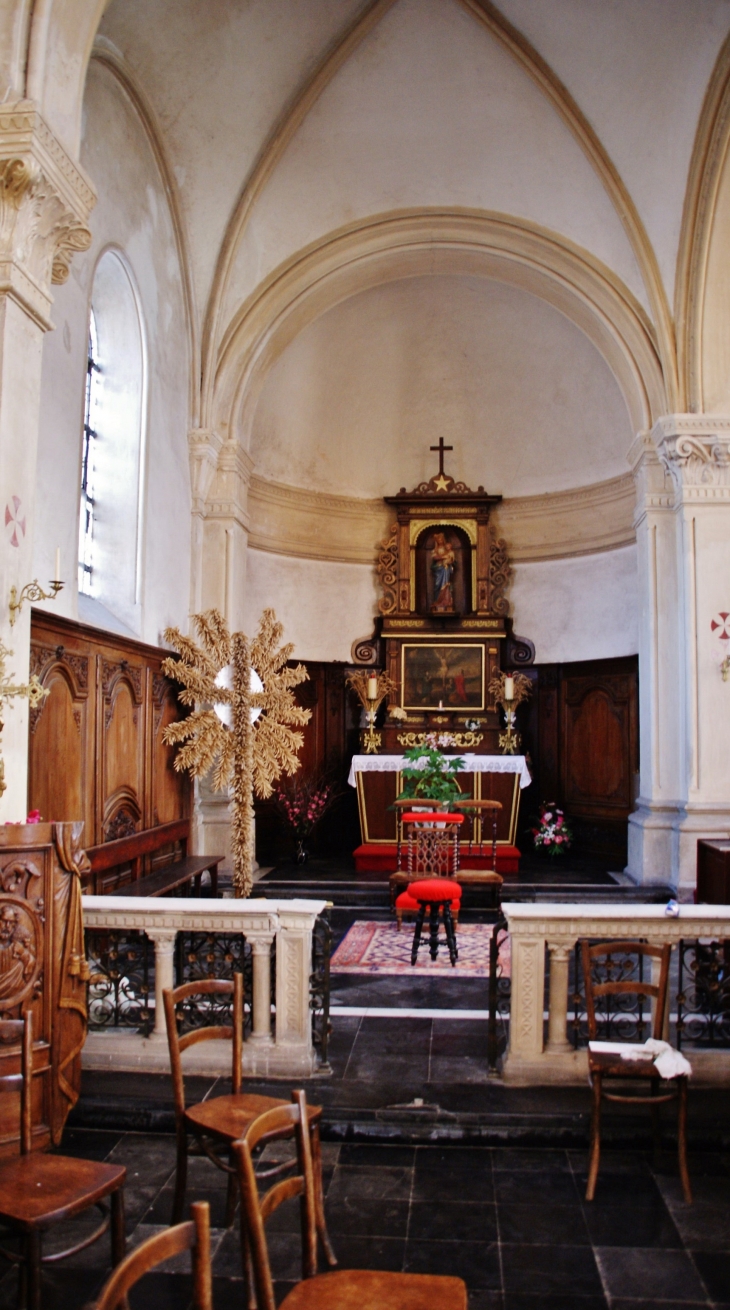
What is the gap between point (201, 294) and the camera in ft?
34.6

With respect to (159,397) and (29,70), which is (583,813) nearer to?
(159,397)

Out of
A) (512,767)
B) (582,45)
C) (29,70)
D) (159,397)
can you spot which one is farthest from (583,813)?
(29,70)

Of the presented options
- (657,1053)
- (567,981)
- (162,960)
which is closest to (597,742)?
(567,981)

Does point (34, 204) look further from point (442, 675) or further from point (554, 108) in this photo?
point (442, 675)

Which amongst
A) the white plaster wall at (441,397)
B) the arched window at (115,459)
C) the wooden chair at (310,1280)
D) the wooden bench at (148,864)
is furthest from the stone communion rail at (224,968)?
the white plaster wall at (441,397)

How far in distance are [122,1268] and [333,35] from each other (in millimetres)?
10096

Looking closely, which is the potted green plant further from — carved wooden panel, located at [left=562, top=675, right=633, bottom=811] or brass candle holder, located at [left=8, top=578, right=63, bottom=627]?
brass candle holder, located at [left=8, top=578, right=63, bottom=627]

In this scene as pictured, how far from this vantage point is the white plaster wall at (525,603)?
41.2 ft

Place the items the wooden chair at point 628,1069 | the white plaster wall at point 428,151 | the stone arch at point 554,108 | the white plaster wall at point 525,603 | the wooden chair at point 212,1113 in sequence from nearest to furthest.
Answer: the wooden chair at point 212,1113 → the wooden chair at point 628,1069 → the stone arch at point 554,108 → the white plaster wall at point 428,151 → the white plaster wall at point 525,603

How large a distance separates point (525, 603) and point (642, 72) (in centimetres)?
647

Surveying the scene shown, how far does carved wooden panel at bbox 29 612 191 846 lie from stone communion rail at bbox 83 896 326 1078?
61.7 inches

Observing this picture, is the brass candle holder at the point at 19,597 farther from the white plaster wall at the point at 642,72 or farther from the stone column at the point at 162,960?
the white plaster wall at the point at 642,72

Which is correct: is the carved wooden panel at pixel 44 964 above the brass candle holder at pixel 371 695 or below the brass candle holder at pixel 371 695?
below

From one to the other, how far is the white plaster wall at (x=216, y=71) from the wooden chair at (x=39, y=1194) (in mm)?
8382
